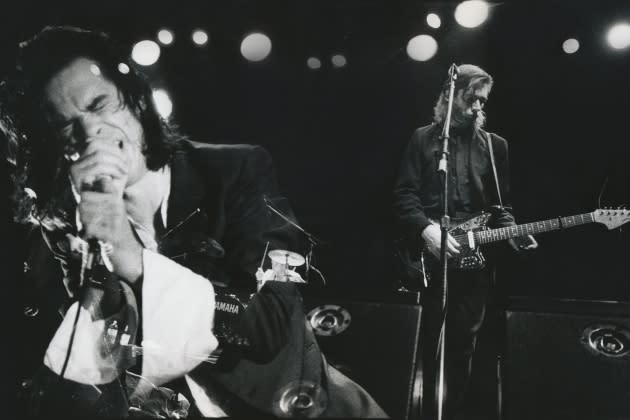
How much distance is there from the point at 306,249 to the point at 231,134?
0.74m

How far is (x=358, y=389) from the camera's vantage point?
1.76 meters

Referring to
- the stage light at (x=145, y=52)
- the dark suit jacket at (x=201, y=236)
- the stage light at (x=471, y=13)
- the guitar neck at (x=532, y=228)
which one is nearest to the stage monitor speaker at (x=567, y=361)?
the guitar neck at (x=532, y=228)

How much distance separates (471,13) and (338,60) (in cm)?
69

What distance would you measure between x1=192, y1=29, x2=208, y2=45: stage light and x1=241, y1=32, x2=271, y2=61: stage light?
21 centimetres

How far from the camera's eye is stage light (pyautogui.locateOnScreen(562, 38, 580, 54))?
7.64ft

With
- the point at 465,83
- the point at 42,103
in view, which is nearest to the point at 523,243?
the point at 465,83

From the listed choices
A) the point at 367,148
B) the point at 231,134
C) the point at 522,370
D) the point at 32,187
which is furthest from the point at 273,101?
the point at 522,370

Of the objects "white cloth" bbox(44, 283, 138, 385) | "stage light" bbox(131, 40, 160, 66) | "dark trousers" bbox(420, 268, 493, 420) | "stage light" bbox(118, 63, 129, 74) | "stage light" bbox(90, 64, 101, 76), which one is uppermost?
"stage light" bbox(131, 40, 160, 66)

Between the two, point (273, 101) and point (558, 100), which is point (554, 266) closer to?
point (558, 100)

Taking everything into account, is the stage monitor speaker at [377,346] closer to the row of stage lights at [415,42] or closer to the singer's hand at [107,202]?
the singer's hand at [107,202]

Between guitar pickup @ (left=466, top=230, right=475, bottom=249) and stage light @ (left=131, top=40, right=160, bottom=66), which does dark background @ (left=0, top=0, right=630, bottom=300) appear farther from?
guitar pickup @ (left=466, top=230, right=475, bottom=249)

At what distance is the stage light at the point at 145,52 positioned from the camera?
267 centimetres

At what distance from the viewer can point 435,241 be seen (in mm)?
2219

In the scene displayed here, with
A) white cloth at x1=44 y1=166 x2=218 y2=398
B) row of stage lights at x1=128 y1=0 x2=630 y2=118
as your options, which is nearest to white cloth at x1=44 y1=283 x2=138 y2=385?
white cloth at x1=44 y1=166 x2=218 y2=398
